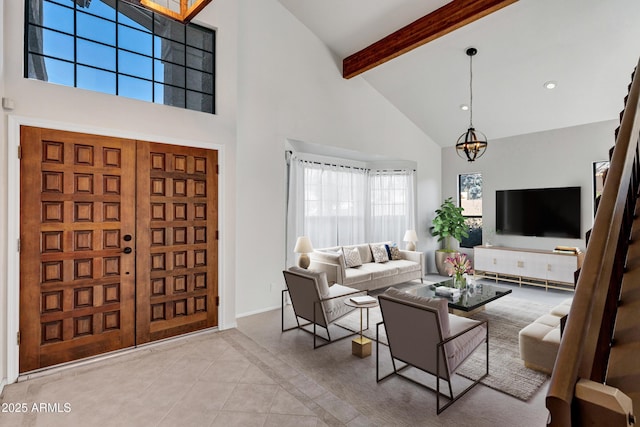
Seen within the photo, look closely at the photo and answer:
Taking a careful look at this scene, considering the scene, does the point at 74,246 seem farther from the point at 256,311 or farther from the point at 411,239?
the point at 411,239

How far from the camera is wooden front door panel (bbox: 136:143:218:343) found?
139 inches

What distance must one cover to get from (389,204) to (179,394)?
588cm

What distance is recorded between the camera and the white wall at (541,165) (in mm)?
5820

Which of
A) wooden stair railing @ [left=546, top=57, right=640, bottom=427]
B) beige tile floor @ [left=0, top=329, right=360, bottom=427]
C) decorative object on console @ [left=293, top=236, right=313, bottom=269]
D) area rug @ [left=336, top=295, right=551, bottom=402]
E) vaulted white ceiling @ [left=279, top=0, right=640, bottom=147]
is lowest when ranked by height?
beige tile floor @ [left=0, top=329, right=360, bottom=427]

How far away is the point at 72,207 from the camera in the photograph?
310 centimetres

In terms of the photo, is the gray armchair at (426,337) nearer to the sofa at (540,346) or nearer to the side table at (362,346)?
the side table at (362,346)

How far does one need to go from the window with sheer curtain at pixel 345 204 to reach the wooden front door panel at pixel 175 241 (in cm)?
165

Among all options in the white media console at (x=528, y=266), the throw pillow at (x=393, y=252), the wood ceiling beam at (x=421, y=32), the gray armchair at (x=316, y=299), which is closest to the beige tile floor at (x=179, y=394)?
the gray armchair at (x=316, y=299)

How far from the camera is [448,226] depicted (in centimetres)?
725

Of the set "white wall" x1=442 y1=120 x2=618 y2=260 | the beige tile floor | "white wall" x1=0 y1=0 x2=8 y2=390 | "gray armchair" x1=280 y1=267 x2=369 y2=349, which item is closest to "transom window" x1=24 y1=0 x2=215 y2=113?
"white wall" x1=0 y1=0 x2=8 y2=390

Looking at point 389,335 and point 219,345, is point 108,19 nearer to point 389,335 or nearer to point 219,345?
point 219,345

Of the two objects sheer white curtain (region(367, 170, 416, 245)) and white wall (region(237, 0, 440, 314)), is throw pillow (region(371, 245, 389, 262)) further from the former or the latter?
white wall (region(237, 0, 440, 314))

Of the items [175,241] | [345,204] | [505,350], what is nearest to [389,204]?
[345,204]

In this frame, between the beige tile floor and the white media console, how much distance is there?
17.4ft
